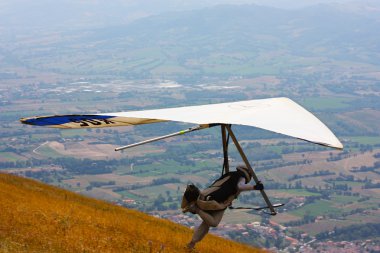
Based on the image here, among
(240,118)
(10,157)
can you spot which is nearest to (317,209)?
(10,157)

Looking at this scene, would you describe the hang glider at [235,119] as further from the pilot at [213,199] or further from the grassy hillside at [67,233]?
the grassy hillside at [67,233]

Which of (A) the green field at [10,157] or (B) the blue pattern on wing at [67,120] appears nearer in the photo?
(B) the blue pattern on wing at [67,120]

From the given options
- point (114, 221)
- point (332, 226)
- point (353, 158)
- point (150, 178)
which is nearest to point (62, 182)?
point (150, 178)

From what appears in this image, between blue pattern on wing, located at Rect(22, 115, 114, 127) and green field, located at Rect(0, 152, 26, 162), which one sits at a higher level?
blue pattern on wing, located at Rect(22, 115, 114, 127)

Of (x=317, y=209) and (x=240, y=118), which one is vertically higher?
(x=240, y=118)

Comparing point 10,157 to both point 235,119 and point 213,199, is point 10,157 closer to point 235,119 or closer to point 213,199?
point 213,199

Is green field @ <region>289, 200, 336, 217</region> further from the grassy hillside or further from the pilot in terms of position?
the pilot

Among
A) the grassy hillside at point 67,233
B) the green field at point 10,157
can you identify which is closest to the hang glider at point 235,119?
the grassy hillside at point 67,233

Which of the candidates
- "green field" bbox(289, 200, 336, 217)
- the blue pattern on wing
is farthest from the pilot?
"green field" bbox(289, 200, 336, 217)
